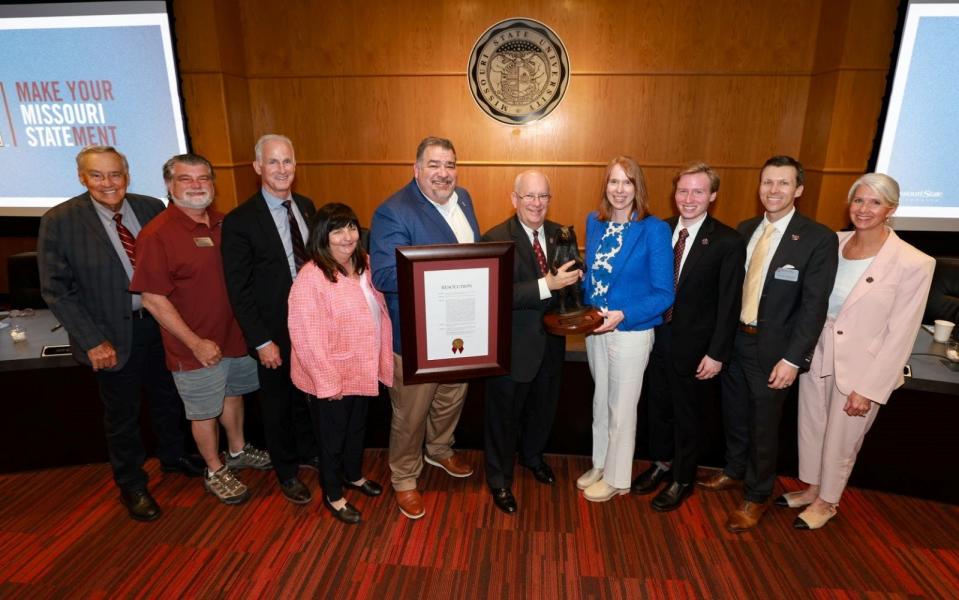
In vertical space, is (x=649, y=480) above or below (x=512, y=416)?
below

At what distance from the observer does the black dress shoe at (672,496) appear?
2609mm

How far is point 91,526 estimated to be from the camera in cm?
253

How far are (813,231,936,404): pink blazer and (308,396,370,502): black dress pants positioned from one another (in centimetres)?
219

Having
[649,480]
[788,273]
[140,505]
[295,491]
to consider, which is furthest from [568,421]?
[140,505]

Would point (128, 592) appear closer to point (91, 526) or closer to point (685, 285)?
point (91, 526)

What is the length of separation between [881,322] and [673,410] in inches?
37.6

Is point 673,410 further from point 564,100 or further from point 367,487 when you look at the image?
point 564,100

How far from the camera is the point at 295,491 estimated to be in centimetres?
A: 267

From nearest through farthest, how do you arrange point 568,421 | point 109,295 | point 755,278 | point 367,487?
point 755,278 → point 109,295 → point 367,487 → point 568,421

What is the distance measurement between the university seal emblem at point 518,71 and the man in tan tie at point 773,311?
324 centimetres

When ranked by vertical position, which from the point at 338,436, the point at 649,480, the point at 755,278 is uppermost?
the point at 755,278

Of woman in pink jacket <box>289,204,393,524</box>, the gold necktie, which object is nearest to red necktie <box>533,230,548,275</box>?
woman in pink jacket <box>289,204,393,524</box>

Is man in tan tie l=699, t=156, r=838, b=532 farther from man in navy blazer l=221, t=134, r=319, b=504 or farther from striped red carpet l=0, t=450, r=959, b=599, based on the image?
man in navy blazer l=221, t=134, r=319, b=504

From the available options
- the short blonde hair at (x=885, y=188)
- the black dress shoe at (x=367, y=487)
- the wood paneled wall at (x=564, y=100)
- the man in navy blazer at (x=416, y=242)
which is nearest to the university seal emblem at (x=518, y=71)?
the wood paneled wall at (x=564, y=100)
